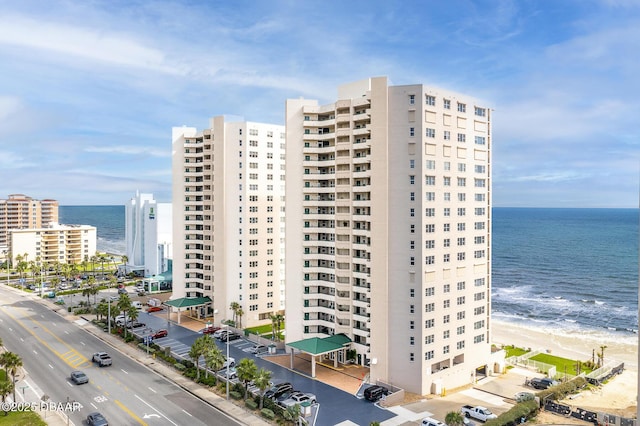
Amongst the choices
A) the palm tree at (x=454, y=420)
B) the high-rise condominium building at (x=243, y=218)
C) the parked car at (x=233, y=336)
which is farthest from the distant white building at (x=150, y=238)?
the palm tree at (x=454, y=420)

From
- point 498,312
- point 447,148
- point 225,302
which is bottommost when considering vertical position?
point 498,312

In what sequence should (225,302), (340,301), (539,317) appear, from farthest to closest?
1. (539,317)
2. (225,302)
3. (340,301)

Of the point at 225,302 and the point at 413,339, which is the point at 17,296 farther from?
the point at 413,339

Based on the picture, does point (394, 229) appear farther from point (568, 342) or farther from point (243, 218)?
point (568, 342)

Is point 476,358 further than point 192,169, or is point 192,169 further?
point 192,169

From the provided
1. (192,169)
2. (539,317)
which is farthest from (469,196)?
(539,317)

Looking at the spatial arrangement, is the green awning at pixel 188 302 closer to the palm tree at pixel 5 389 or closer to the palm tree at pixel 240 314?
the palm tree at pixel 240 314

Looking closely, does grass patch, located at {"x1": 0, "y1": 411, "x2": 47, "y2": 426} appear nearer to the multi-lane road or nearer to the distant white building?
the multi-lane road

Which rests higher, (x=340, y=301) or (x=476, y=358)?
(x=340, y=301)
